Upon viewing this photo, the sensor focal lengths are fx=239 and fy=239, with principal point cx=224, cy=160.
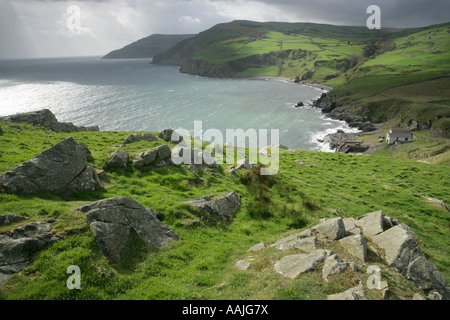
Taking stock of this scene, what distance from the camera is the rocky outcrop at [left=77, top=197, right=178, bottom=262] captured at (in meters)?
12.4

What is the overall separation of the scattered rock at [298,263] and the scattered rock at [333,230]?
2.80 meters

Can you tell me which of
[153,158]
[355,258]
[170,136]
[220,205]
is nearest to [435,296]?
[355,258]

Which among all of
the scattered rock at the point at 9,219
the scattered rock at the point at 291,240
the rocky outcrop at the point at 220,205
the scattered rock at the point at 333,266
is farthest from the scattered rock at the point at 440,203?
the scattered rock at the point at 9,219

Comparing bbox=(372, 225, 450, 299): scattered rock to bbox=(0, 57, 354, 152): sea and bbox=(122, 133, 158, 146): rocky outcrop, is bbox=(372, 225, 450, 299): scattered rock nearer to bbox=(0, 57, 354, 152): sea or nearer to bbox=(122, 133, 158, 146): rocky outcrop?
bbox=(122, 133, 158, 146): rocky outcrop

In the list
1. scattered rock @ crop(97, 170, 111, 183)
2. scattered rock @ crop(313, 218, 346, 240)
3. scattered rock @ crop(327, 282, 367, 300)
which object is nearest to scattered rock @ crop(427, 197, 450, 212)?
scattered rock @ crop(313, 218, 346, 240)

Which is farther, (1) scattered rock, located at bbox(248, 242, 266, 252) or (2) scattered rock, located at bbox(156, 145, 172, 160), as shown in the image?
(2) scattered rock, located at bbox(156, 145, 172, 160)

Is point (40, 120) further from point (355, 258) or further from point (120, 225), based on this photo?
point (355, 258)

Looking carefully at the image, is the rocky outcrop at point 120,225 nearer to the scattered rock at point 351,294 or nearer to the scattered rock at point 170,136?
the scattered rock at point 351,294

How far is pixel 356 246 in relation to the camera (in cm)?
1424

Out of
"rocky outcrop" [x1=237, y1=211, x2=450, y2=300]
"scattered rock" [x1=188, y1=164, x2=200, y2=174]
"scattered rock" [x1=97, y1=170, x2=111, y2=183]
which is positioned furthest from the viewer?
"scattered rock" [x1=188, y1=164, x2=200, y2=174]

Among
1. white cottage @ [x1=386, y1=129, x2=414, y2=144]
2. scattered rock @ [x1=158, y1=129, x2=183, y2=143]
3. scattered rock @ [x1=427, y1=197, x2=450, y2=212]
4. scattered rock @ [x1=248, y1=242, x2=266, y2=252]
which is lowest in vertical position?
scattered rock @ [x1=427, y1=197, x2=450, y2=212]

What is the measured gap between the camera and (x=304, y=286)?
35.3 feet

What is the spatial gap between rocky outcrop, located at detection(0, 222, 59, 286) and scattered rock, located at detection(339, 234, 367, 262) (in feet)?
52.7

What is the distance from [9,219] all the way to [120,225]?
17.4ft
